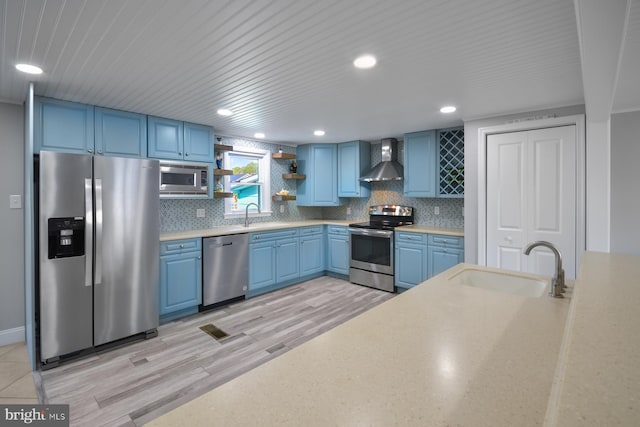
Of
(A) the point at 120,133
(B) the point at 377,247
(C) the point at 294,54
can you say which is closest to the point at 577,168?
(B) the point at 377,247

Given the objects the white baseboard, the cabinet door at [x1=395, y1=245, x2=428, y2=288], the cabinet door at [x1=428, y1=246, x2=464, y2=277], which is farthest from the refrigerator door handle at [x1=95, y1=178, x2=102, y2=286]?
the cabinet door at [x1=428, y1=246, x2=464, y2=277]

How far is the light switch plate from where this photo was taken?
296cm

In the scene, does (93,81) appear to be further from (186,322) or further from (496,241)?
(496,241)

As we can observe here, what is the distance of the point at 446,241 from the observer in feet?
12.8

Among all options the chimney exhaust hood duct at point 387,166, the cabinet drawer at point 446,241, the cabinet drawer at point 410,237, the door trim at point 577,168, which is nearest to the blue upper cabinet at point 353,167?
the chimney exhaust hood duct at point 387,166

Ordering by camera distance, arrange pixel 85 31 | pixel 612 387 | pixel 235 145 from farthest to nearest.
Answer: pixel 235 145, pixel 85 31, pixel 612 387

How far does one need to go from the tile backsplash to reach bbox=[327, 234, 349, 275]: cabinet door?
0.69 m

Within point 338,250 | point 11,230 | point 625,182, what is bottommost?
point 338,250

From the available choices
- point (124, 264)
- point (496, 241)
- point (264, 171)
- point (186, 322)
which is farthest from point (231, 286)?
point (496, 241)

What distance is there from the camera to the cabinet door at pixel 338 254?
495 centimetres

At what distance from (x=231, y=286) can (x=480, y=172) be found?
3.23 metres

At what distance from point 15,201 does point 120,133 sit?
1141 millimetres

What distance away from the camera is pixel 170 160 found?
11.7 ft

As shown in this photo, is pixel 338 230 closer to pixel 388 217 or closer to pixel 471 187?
pixel 388 217
